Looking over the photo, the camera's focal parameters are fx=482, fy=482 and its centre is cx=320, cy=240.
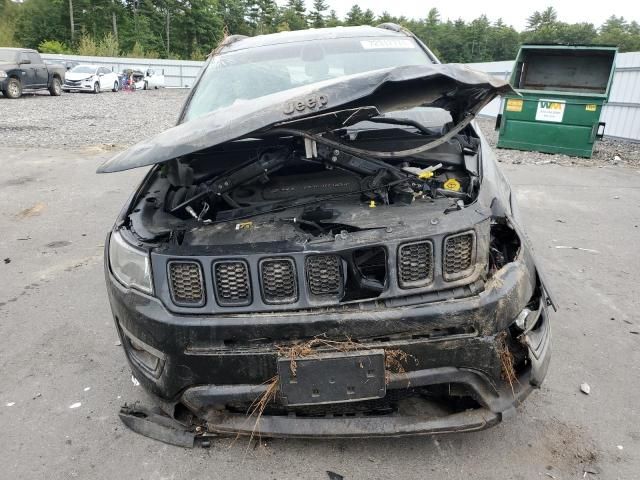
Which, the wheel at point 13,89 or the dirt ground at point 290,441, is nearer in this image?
the dirt ground at point 290,441

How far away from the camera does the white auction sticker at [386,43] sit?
12.1ft

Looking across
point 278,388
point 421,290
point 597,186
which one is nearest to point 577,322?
point 421,290

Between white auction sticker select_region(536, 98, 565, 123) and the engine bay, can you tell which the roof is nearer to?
the engine bay

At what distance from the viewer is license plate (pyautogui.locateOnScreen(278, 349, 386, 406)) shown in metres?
1.82

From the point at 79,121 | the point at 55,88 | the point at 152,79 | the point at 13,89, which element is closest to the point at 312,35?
the point at 79,121

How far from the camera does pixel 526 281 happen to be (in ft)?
6.54

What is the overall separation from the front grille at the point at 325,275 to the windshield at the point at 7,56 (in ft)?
66.2

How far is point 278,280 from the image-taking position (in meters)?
1.94

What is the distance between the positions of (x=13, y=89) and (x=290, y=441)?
20.5m

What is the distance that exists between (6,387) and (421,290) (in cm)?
245

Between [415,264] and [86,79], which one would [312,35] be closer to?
[415,264]

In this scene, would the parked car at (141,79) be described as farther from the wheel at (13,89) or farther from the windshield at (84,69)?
the wheel at (13,89)

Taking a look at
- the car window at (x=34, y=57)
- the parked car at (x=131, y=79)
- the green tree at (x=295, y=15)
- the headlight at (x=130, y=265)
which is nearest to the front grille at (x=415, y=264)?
the headlight at (x=130, y=265)

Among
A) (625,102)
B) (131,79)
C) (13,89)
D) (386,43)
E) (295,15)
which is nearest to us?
(386,43)
